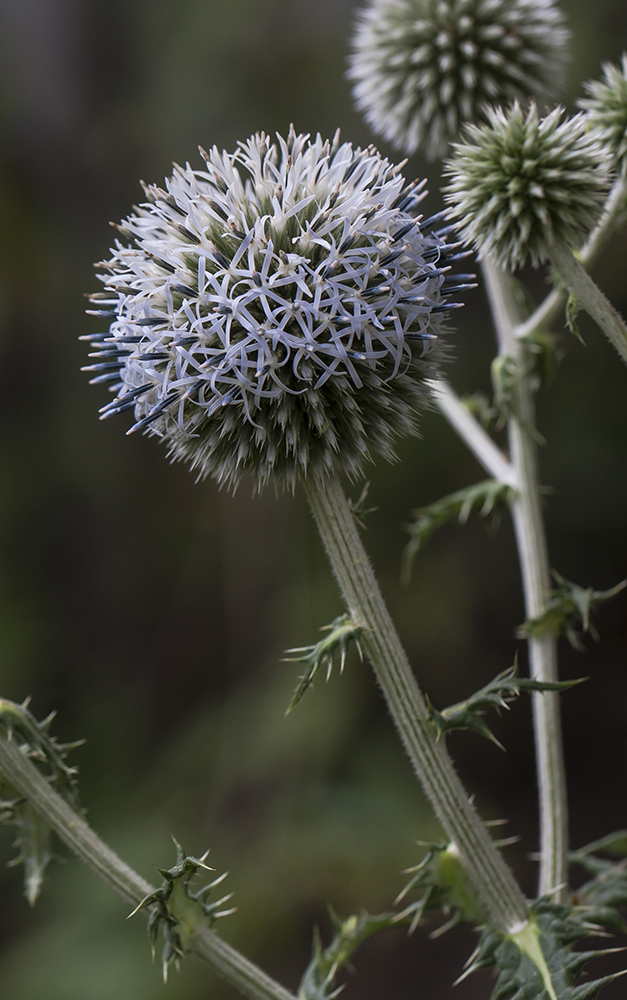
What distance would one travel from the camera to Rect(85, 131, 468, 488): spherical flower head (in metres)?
1.79

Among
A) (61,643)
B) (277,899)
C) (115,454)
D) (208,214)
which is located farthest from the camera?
(115,454)

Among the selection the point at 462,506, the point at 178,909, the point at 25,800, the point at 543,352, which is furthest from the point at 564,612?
the point at 25,800

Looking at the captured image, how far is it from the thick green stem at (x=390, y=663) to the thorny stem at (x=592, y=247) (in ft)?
3.24

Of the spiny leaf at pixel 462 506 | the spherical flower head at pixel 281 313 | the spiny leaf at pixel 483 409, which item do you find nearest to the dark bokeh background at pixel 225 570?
the spiny leaf at pixel 483 409

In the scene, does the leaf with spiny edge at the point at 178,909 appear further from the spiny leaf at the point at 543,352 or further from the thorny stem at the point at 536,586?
the spiny leaf at the point at 543,352

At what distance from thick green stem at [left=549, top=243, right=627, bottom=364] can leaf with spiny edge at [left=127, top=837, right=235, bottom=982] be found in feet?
4.91

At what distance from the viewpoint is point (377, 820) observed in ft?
16.6

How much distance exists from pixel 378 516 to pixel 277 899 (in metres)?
2.76

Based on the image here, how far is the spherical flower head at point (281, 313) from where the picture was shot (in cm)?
179

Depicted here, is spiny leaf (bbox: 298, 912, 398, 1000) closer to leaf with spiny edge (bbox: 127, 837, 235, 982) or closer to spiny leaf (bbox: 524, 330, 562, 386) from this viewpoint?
leaf with spiny edge (bbox: 127, 837, 235, 982)

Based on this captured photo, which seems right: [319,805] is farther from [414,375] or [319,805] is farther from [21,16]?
[21,16]

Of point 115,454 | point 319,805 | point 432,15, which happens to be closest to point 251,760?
point 319,805

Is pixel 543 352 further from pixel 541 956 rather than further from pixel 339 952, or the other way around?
pixel 339 952

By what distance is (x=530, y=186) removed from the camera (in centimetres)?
199
